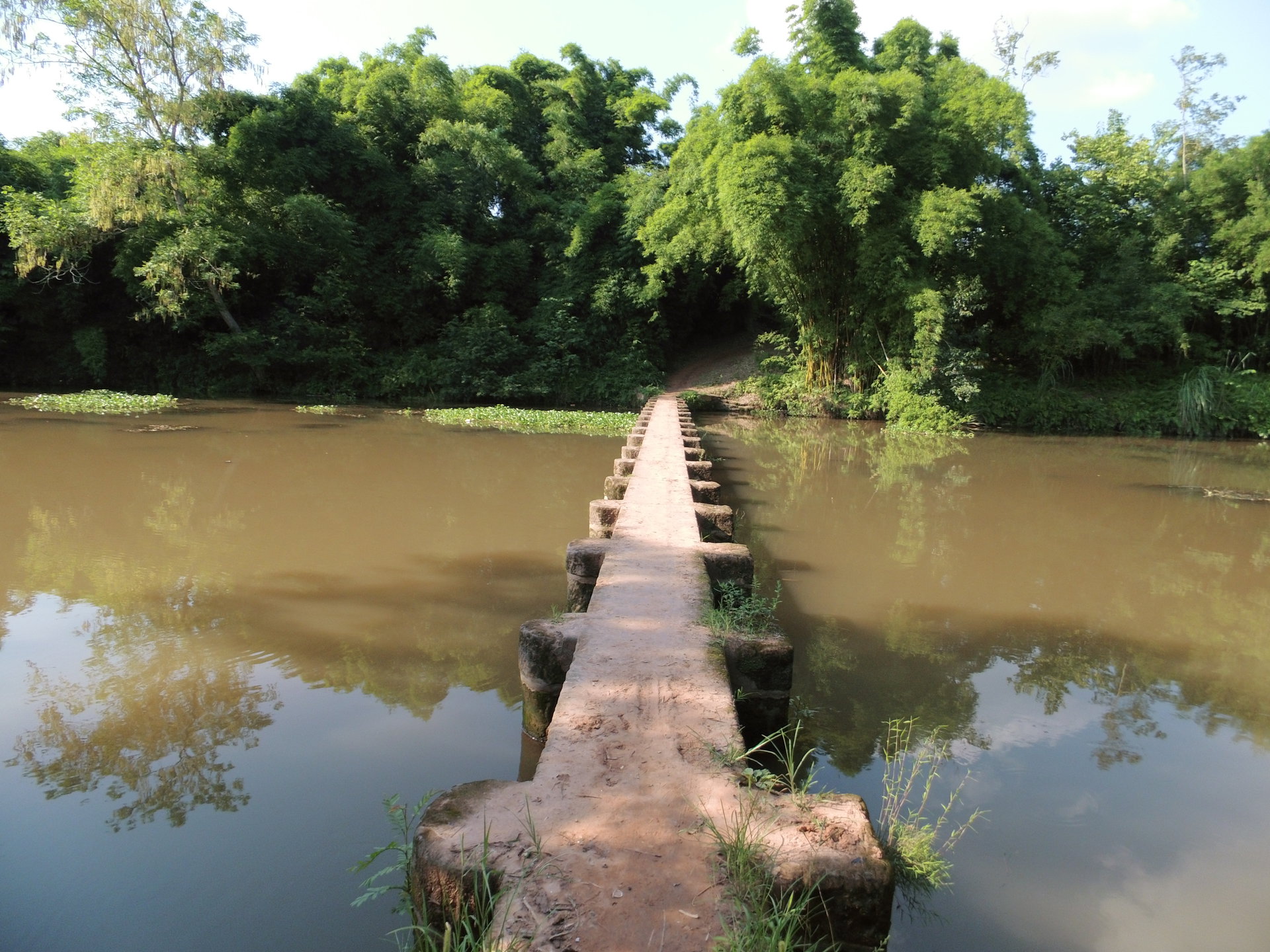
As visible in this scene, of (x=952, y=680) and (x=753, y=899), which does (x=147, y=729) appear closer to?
(x=753, y=899)

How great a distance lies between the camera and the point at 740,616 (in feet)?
9.59

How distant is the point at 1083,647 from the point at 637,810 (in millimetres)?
3178

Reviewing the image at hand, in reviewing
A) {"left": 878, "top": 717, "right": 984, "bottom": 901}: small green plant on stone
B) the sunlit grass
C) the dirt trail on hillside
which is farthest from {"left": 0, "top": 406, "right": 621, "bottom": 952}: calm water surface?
the dirt trail on hillside

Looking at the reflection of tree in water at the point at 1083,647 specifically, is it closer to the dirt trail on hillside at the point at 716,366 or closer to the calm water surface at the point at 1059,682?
the calm water surface at the point at 1059,682

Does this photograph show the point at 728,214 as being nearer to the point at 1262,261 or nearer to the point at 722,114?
the point at 722,114

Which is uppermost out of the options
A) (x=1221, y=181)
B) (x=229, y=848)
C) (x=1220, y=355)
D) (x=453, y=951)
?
(x=1221, y=181)

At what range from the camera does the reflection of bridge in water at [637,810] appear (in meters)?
1.45

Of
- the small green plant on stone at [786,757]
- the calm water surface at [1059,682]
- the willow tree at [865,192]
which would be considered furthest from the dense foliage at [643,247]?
the small green plant on stone at [786,757]

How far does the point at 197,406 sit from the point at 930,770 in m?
15.6

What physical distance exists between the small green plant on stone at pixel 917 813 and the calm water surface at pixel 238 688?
129cm

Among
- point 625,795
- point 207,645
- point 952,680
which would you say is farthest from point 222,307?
point 625,795

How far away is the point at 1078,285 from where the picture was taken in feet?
51.1

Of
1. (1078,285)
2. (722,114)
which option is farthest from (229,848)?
(1078,285)

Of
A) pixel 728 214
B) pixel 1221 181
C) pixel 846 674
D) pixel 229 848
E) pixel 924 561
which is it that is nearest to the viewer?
pixel 229 848
